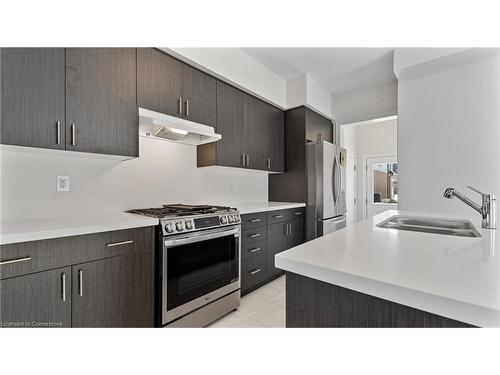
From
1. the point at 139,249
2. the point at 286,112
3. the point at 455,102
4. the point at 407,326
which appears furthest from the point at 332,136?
the point at 407,326

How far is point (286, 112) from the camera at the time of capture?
11.2 ft

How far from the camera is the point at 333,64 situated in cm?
295

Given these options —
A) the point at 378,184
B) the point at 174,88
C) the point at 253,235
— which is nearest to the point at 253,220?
the point at 253,235

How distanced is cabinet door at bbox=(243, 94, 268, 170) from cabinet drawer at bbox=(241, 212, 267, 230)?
2.13ft

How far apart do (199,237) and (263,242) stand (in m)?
0.95

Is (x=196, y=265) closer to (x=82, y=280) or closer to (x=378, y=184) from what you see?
(x=82, y=280)

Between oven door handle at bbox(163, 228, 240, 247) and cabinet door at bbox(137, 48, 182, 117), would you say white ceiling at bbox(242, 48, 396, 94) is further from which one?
oven door handle at bbox(163, 228, 240, 247)

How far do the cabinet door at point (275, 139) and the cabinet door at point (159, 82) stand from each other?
4.51ft

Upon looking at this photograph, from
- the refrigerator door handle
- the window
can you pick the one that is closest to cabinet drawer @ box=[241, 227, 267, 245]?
the refrigerator door handle

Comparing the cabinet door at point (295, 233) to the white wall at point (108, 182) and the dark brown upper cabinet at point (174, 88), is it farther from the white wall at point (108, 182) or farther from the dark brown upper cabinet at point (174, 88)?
the dark brown upper cabinet at point (174, 88)

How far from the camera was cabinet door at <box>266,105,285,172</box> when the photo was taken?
312 cm

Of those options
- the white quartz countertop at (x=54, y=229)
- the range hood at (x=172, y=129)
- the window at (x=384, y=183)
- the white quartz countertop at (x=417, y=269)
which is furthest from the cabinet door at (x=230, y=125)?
the window at (x=384, y=183)
